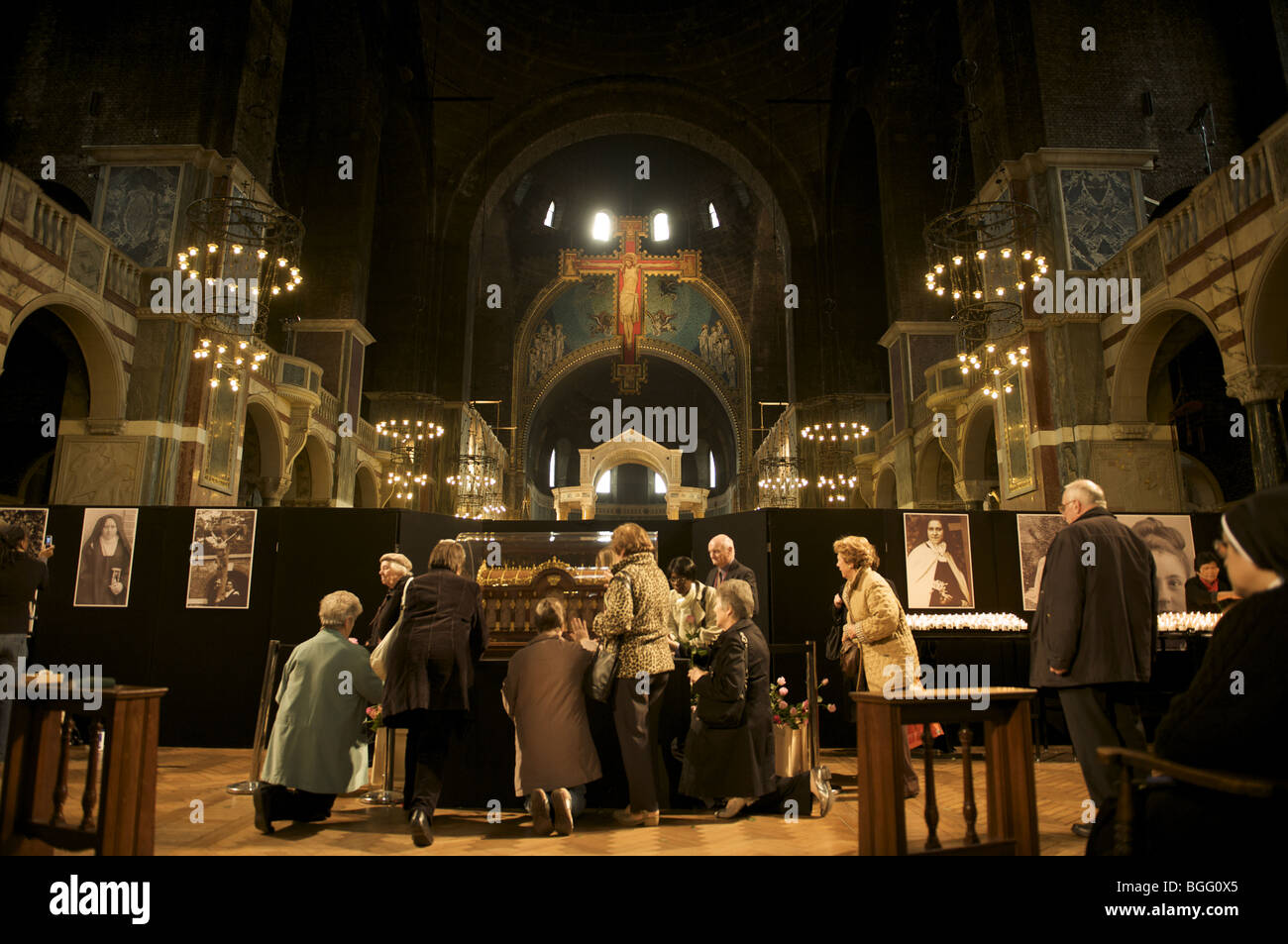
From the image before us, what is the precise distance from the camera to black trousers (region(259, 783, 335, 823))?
12.9 feet

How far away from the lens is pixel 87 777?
3.11 metres

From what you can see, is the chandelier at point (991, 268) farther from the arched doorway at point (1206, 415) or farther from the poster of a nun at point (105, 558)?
the poster of a nun at point (105, 558)

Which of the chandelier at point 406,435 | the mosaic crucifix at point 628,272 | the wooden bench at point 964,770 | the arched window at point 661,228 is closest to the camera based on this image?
the wooden bench at point 964,770

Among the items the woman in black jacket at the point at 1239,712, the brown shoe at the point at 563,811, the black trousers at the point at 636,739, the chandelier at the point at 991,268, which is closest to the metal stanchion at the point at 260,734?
the brown shoe at the point at 563,811

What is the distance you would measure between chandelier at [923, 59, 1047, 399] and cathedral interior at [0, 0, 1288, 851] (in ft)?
0.29

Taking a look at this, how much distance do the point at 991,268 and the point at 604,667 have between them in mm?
9774

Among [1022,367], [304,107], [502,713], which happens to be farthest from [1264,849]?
[304,107]

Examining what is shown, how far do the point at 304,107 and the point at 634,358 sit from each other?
32.5 ft

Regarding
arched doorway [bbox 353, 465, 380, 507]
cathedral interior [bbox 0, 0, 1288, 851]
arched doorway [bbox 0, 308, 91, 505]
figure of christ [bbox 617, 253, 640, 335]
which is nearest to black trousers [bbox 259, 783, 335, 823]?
cathedral interior [bbox 0, 0, 1288, 851]

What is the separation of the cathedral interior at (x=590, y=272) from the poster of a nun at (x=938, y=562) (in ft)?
0.16

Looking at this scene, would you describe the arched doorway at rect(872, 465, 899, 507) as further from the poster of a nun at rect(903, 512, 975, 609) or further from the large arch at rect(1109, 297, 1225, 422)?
the poster of a nun at rect(903, 512, 975, 609)

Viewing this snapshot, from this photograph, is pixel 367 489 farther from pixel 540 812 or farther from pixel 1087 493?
pixel 1087 493

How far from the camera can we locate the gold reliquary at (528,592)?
6.92m

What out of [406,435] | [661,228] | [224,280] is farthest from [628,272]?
[224,280]
